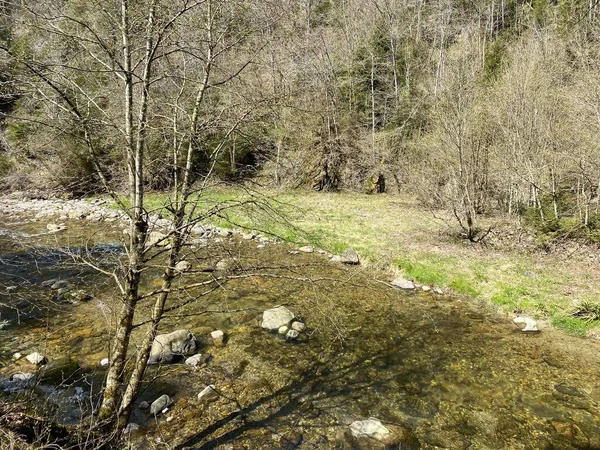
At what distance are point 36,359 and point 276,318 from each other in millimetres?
4601

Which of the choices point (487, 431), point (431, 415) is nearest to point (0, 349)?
point (431, 415)

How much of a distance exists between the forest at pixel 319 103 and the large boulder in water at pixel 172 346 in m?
3.33

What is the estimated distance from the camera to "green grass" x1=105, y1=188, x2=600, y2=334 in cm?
683

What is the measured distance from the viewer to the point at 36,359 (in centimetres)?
685

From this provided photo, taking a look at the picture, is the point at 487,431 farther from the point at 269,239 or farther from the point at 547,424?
the point at 269,239

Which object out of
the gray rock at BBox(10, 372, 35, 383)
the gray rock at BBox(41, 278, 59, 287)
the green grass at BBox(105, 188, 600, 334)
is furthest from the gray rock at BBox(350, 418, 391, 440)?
the gray rock at BBox(41, 278, 59, 287)

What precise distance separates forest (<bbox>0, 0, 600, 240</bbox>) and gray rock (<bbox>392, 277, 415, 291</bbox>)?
4020 millimetres

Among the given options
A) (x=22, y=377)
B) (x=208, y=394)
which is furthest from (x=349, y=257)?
(x=22, y=377)

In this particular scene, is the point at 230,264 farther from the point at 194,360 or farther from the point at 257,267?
the point at 257,267

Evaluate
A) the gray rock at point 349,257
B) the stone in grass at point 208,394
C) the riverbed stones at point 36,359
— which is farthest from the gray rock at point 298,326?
the riverbed stones at point 36,359

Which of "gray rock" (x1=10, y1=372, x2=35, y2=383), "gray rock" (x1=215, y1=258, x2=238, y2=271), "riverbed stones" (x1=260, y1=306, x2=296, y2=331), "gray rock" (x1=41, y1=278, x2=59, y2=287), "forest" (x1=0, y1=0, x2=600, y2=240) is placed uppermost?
"forest" (x1=0, y1=0, x2=600, y2=240)

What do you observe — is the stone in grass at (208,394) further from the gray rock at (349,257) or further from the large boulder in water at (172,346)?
the gray rock at (349,257)

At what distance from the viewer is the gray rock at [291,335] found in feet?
25.7

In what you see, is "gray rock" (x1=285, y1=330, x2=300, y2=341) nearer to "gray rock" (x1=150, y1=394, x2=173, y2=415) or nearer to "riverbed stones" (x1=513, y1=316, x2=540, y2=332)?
"gray rock" (x1=150, y1=394, x2=173, y2=415)
